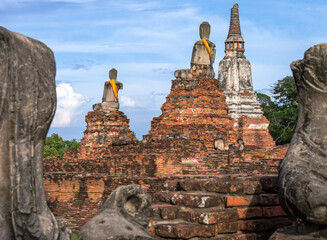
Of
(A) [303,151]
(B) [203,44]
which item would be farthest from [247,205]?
(B) [203,44]

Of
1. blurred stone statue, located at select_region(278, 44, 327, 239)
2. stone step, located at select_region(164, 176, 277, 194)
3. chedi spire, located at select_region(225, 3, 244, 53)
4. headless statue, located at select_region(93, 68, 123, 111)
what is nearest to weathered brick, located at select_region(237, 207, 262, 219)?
stone step, located at select_region(164, 176, 277, 194)

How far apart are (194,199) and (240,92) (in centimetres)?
2326

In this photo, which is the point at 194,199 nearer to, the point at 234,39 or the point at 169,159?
the point at 169,159

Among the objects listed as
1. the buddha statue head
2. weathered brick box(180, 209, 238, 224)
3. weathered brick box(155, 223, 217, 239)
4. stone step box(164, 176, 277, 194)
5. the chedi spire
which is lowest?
weathered brick box(155, 223, 217, 239)

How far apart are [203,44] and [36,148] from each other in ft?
53.9

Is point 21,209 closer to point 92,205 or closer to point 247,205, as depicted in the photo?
point 247,205

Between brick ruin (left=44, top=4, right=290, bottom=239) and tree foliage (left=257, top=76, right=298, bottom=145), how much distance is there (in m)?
4.69

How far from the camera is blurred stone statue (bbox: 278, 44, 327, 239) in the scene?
321cm

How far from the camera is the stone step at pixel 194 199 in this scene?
4406mm

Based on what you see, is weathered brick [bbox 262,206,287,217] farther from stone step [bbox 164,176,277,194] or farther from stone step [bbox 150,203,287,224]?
stone step [bbox 164,176,277,194]

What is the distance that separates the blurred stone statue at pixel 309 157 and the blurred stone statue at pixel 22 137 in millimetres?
1528

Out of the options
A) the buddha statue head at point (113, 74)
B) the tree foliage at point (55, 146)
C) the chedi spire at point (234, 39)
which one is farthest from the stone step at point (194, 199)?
the tree foliage at point (55, 146)

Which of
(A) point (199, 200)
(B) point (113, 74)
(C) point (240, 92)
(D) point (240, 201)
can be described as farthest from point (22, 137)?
(C) point (240, 92)

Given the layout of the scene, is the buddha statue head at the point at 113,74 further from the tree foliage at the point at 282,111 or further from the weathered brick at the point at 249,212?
the weathered brick at the point at 249,212
